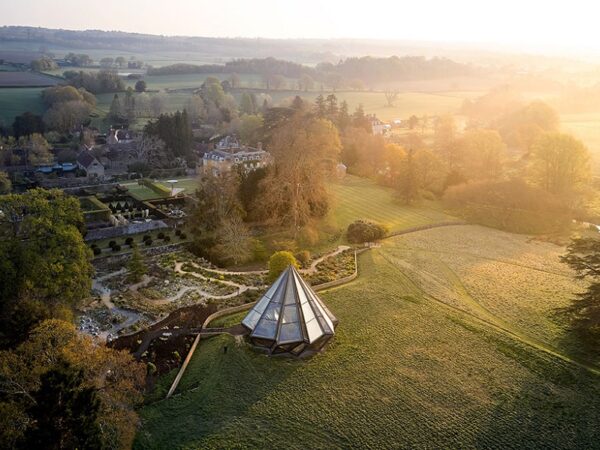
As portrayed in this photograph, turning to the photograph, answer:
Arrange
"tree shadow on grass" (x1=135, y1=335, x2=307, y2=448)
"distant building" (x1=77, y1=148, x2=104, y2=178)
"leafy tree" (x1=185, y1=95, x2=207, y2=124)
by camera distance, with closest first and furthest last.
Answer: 1. "tree shadow on grass" (x1=135, y1=335, x2=307, y2=448)
2. "distant building" (x1=77, y1=148, x2=104, y2=178)
3. "leafy tree" (x1=185, y1=95, x2=207, y2=124)

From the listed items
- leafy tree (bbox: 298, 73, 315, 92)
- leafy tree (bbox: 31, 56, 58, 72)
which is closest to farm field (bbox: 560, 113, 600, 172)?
leafy tree (bbox: 298, 73, 315, 92)

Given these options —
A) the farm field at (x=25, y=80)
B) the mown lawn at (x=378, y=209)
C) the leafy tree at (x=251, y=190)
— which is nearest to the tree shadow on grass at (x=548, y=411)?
the mown lawn at (x=378, y=209)

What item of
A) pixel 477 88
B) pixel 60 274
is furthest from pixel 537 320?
pixel 477 88

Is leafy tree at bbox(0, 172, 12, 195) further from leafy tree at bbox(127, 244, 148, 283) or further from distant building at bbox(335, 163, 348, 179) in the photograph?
distant building at bbox(335, 163, 348, 179)

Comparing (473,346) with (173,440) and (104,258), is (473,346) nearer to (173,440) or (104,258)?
(173,440)

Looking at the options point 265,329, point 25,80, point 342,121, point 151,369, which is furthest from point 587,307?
point 25,80

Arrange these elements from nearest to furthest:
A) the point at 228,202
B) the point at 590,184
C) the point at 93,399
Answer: the point at 93,399, the point at 228,202, the point at 590,184
